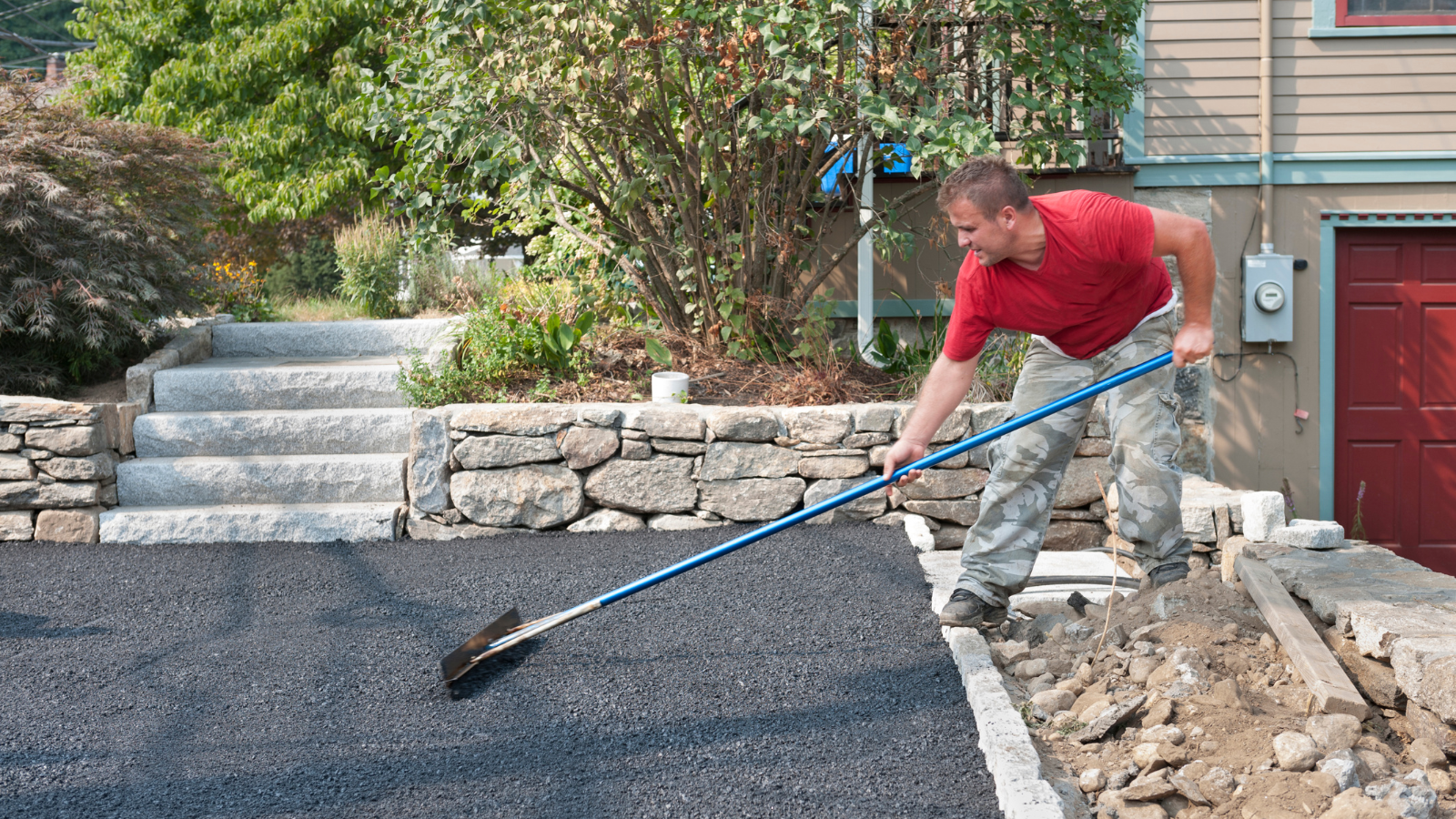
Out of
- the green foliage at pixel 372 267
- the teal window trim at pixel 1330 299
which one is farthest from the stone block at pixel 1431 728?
the green foliage at pixel 372 267

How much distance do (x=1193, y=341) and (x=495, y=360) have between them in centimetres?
338

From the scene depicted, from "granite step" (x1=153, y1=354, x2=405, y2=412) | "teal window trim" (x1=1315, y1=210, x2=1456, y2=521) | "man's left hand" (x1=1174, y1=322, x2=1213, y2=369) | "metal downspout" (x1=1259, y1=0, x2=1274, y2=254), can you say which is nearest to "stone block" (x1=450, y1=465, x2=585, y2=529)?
"granite step" (x1=153, y1=354, x2=405, y2=412)

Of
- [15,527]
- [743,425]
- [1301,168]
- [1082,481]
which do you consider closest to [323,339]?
[15,527]

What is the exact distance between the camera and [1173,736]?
2346 mm

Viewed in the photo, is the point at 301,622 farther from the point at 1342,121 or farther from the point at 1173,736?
the point at 1342,121

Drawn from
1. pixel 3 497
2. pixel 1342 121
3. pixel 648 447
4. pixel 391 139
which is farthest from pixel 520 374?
pixel 391 139

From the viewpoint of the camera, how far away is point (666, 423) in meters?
4.75

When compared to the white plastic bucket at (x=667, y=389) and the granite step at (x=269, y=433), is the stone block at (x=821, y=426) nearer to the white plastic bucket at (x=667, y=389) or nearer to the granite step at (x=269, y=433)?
the white plastic bucket at (x=667, y=389)

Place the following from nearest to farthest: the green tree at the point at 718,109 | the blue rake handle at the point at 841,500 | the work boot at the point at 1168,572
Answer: the blue rake handle at the point at 841,500 < the work boot at the point at 1168,572 < the green tree at the point at 718,109

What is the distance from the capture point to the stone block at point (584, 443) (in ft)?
15.6

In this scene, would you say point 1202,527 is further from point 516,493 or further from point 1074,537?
point 516,493

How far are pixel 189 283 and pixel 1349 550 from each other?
5.70m

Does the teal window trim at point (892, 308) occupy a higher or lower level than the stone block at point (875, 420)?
higher

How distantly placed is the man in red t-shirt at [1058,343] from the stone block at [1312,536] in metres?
1.10
